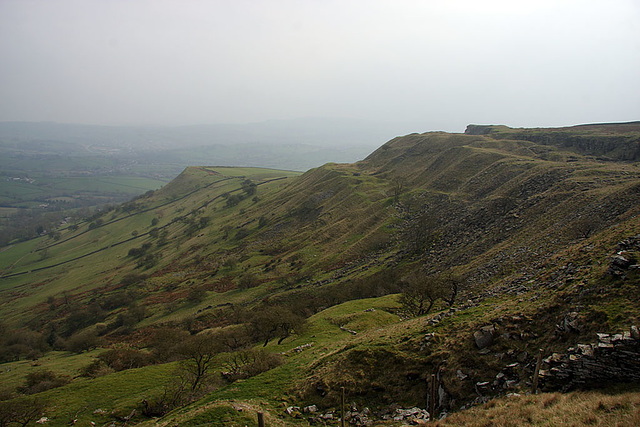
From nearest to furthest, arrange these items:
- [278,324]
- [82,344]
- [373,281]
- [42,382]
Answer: [42,382]
[278,324]
[373,281]
[82,344]

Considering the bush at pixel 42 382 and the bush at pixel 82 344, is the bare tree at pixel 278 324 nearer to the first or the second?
the bush at pixel 42 382

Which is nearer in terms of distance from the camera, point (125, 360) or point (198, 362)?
point (198, 362)

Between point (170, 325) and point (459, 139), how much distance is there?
4165 inches

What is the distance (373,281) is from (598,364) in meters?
44.2

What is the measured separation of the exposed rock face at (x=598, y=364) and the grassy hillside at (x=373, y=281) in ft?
4.09

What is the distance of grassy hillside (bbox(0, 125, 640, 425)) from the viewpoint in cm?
1933

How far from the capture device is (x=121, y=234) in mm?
181375

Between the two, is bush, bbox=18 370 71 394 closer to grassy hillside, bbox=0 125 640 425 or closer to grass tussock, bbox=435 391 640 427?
grassy hillside, bbox=0 125 640 425

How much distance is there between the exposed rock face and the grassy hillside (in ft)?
4.09

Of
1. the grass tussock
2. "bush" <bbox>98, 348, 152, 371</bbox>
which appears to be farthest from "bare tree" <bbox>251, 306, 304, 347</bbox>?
the grass tussock

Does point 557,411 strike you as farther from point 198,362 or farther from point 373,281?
point 373,281

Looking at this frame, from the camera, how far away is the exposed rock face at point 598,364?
1383 centimetres

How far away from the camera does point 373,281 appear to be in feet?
191

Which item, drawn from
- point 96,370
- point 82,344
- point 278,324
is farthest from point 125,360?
point 82,344
